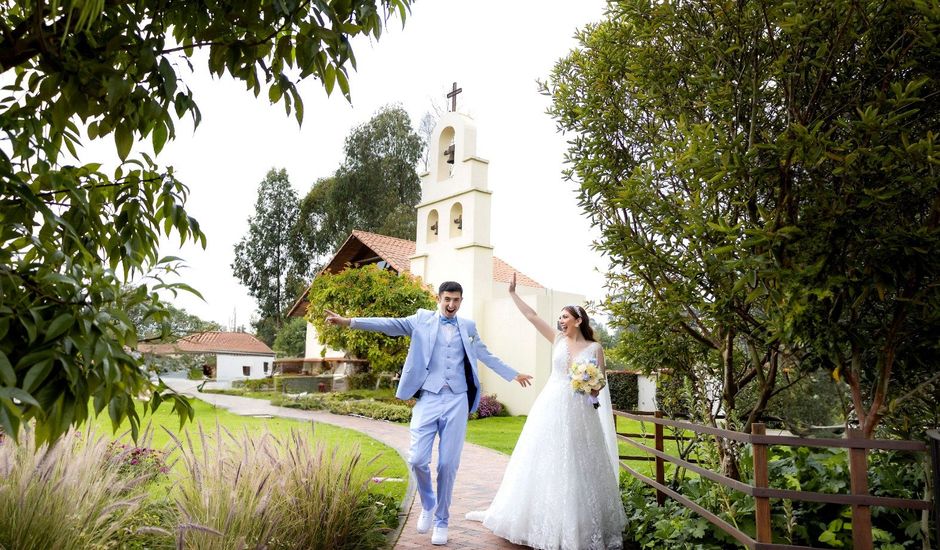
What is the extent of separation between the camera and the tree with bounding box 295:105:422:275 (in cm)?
→ 3800

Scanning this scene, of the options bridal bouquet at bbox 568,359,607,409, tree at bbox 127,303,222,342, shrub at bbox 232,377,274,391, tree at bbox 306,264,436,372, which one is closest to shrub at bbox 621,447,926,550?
bridal bouquet at bbox 568,359,607,409

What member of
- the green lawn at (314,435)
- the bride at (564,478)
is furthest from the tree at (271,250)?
the bride at (564,478)

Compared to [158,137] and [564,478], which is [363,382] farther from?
[158,137]

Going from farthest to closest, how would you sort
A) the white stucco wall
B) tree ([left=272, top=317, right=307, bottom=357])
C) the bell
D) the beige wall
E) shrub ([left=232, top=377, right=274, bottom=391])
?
1. the white stucco wall
2. tree ([left=272, top=317, right=307, bottom=357])
3. shrub ([left=232, top=377, right=274, bottom=391])
4. the bell
5. the beige wall

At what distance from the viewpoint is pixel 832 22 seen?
3676mm

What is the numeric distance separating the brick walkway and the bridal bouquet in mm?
1392

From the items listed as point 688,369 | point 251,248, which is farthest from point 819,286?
point 251,248

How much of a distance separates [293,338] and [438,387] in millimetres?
34347

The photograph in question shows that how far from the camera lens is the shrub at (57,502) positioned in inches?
151

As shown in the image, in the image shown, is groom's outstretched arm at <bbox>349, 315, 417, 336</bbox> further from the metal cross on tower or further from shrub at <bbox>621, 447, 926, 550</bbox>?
the metal cross on tower

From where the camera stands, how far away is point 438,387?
605 cm

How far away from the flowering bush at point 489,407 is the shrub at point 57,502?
1520 centimetres

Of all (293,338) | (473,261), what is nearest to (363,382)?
(473,261)

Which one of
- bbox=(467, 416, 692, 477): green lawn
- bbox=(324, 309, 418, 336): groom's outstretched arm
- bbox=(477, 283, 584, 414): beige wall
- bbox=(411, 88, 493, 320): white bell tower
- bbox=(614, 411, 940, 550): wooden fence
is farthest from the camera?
bbox=(411, 88, 493, 320): white bell tower
